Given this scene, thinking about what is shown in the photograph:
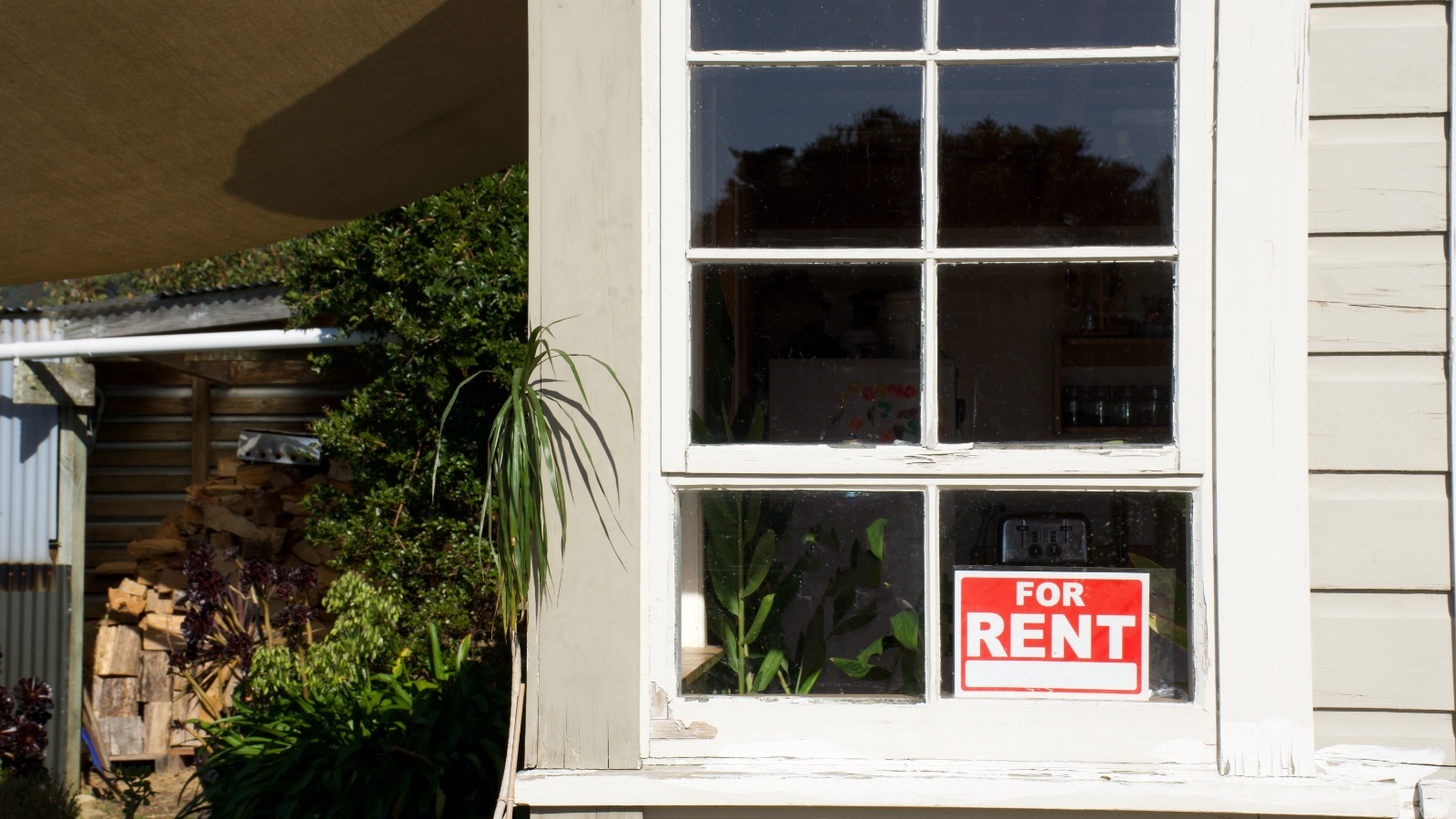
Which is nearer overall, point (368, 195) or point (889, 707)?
point (889, 707)

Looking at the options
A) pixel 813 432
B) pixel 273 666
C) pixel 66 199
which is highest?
pixel 66 199

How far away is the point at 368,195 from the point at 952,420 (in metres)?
1.76

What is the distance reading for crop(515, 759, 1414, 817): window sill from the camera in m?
1.77

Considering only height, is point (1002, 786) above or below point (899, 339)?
below

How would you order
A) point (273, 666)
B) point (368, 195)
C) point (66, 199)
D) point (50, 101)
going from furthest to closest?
point (273, 666), point (368, 195), point (66, 199), point (50, 101)

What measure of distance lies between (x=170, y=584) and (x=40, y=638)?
0.60 meters

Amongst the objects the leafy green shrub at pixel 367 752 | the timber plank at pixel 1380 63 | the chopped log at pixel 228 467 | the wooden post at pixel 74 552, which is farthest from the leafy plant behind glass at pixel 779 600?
the wooden post at pixel 74 552

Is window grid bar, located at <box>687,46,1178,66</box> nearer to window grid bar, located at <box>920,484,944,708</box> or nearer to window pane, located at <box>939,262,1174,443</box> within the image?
window pane, located at <box>939,262,1174,443</box>

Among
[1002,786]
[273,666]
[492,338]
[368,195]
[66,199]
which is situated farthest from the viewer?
[492,338]

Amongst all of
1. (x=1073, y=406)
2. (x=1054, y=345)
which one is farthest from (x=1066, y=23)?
(x=1073, y=406)

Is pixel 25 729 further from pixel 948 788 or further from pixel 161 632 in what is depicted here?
pixel 948 788

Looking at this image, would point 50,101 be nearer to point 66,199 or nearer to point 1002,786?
point 66,199

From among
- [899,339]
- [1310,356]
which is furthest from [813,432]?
[1310,356]

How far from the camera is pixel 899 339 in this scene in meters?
1.88
